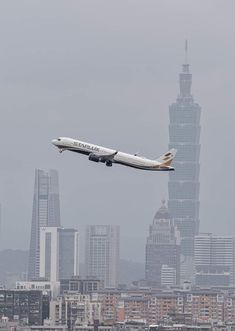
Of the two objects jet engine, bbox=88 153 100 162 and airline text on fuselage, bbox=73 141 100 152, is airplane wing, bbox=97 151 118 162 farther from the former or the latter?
airline text on fuselage, bbox=73 141 100 152

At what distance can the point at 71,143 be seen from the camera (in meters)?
123

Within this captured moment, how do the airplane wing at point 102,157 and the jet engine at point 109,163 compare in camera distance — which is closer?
the jet engine at point 109,163

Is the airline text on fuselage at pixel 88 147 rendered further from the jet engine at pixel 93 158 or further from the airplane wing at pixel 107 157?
the airplane wing at pixel 107 157

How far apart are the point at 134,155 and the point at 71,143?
4.94m

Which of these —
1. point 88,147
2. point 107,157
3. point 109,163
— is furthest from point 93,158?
point 88,147

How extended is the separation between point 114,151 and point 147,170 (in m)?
2.21

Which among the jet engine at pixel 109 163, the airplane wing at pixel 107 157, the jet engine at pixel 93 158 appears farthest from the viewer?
the jet engine at pixel 93 158

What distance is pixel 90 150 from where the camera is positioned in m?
121

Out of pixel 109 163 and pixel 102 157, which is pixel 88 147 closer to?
pixel 102 157

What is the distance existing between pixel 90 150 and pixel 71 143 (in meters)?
2.68

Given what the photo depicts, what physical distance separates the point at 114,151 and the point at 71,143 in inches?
181

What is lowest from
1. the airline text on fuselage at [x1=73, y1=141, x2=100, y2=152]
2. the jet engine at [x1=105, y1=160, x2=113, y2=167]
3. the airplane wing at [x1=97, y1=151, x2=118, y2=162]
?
the jet engine at [x1=105, y1=160, x2=113, y2=167]

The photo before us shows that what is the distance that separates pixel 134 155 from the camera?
120 meters

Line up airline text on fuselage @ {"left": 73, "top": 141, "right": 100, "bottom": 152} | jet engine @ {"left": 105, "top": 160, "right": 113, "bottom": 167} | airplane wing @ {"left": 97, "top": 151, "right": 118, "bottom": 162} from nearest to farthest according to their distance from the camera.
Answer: jet engine @ {"left": 105, "top": 160, "right": 113, "bottom": 167} → airplane wing @ {"left": 97, "top": 151, "right": 118, "bottom": 162} → airline text on fuselage @ {"left": 73, "top": 141, "right": 100, "bottom": 152}
